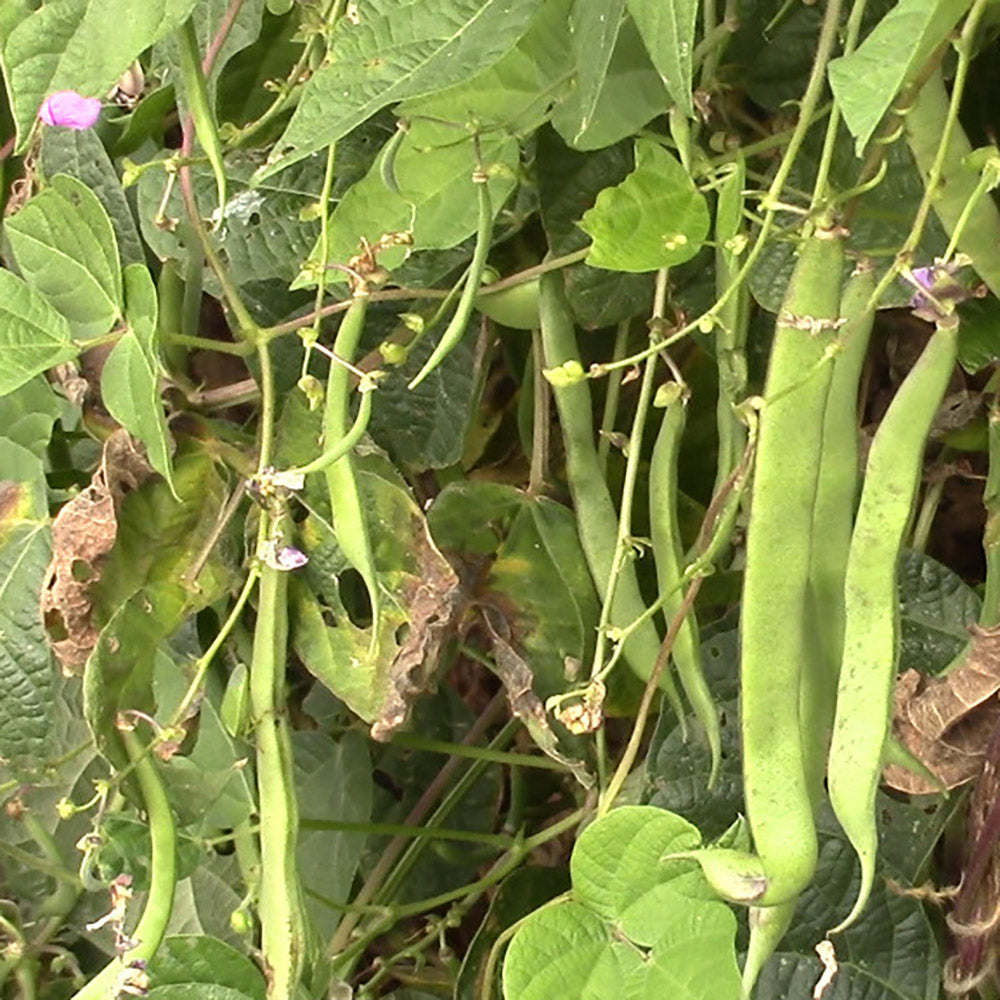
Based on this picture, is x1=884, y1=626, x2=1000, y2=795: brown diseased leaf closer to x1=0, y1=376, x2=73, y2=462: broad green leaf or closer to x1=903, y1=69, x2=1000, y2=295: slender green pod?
x1=903, y1=69, x2=1000, y2=295: slender green pod

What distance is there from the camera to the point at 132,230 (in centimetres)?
84

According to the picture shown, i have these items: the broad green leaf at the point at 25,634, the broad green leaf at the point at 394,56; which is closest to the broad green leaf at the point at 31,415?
the broad green leaf at the point at 25,634

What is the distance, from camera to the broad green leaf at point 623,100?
65 cm

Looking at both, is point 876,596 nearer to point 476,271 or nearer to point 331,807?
point 476,271

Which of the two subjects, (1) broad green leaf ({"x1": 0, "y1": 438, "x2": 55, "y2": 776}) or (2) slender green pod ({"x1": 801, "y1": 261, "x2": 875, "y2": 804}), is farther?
(1) broad green leaf ({"x1": 0, "y1": 438, "x2": 55, "y2": 776})

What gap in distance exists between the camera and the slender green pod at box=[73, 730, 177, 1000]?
0.67 meters

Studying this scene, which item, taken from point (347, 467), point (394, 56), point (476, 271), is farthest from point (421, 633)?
point (394, 56)

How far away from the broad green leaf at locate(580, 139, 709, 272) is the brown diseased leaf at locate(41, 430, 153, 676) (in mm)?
320

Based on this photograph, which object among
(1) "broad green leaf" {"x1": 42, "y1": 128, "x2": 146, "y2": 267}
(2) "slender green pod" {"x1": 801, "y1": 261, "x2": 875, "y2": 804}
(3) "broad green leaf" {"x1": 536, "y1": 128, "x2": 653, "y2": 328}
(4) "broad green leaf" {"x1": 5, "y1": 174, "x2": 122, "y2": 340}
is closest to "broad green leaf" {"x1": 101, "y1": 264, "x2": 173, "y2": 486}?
(4) "broad green leaf" {"x1": 5, "y1": 174, "x2": 122, "y2": 340}

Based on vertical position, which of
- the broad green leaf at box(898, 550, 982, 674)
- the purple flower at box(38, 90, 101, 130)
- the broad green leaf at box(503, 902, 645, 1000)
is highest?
the purple flower at box(38, 90, 101, 130)

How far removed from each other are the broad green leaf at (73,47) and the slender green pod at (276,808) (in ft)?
0.76

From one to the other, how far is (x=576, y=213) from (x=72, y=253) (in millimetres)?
287

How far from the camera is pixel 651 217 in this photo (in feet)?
2.06

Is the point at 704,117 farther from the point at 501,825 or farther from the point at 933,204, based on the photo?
the point at 501,825
